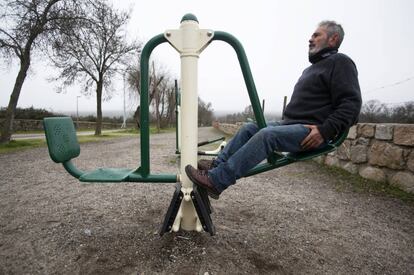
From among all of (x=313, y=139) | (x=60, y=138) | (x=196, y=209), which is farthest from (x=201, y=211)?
(x=60, y=138)

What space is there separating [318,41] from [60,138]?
6.70 ft

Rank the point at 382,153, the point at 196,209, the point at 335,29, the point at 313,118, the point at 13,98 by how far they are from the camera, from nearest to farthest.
→ the point at 196,209 → the point at 313,118 → the point at 335,29 → the point at 382,153 → the point at 13,98

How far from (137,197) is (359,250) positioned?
7.36 ft

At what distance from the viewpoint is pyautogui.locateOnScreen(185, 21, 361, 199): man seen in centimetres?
164

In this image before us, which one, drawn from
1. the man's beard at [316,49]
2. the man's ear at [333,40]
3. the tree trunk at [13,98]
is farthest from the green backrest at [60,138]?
the tree trunk at [13,98]

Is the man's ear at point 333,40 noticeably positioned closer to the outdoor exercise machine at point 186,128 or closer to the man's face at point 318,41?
the man's face at point 318,41

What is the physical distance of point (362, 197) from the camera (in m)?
3.22

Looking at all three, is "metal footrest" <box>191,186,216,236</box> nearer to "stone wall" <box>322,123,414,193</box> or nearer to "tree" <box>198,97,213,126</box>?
"stone wall" <box>322,123,414,193</box>

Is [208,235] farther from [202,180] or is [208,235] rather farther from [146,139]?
[146,139]

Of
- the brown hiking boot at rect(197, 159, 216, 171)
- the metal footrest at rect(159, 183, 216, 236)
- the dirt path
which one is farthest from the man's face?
the dirt path

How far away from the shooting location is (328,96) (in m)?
1.84

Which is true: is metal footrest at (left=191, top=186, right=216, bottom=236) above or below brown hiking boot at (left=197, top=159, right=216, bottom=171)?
below

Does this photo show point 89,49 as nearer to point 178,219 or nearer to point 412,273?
point 178,219

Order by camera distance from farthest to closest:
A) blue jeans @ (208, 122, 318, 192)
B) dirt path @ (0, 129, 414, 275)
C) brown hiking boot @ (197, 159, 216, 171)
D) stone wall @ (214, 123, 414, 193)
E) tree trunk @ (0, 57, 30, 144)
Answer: tree trunk @ (0, 57, 30, 144), stone wall @ (214, 123, 414, 193), brown hiking boot @ (197, 159, 216, 171), dirt path @ (0, 129, 414, 275), blue jeans @ (208, 122, 318, 192)
